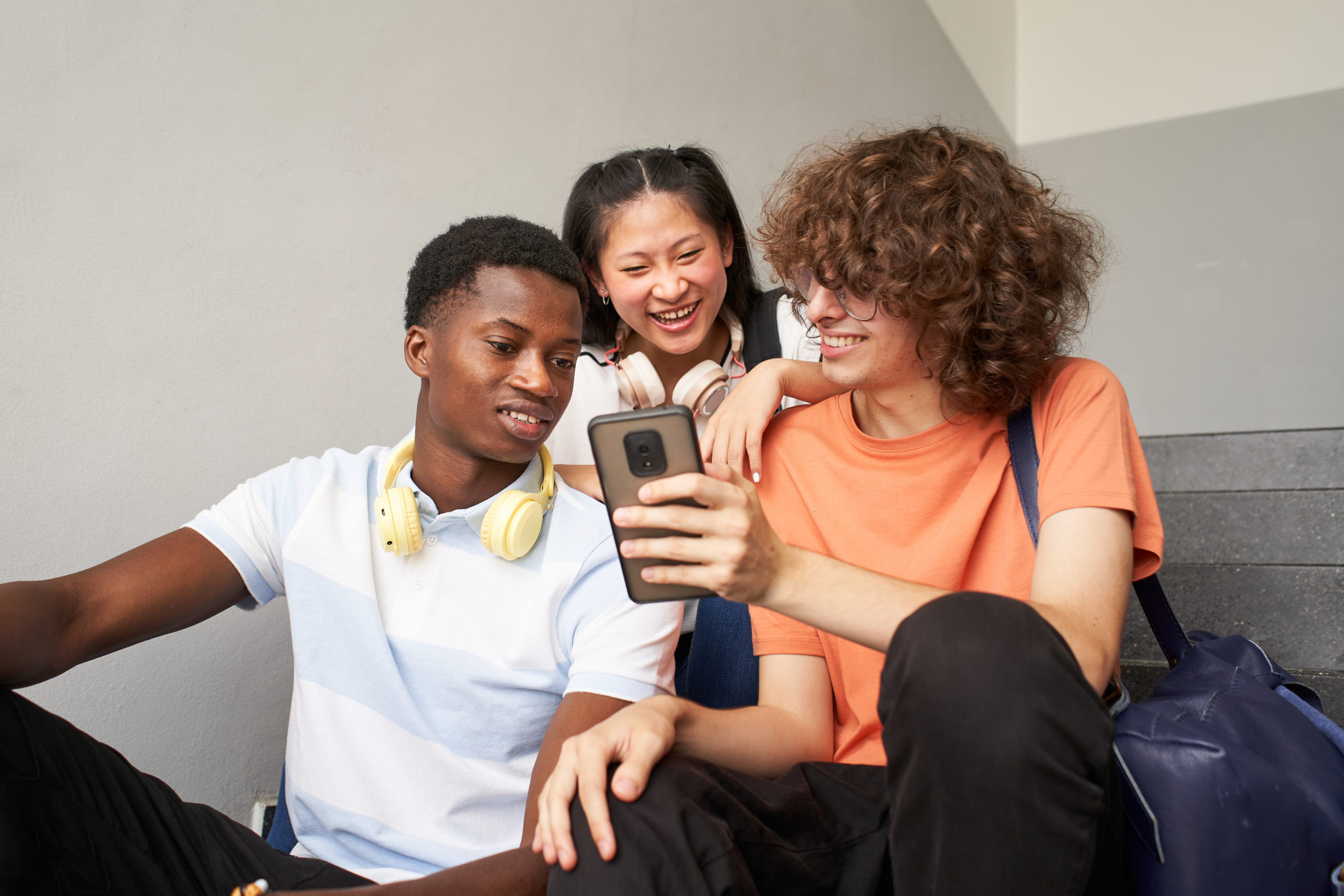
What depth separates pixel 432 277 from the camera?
1453 millimetres

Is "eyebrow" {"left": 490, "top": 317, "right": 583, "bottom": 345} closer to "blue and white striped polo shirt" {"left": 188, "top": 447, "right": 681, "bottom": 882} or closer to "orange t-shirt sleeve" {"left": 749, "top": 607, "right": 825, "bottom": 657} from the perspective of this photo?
"blue and white striped polo shirt" {"left": 188, "top": 447, "right": 681, "bottom": 882}

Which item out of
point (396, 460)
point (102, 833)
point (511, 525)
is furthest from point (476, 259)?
point (102, 833)

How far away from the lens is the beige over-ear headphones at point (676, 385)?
1.82 meters

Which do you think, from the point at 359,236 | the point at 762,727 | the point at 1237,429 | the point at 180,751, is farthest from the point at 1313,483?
the point at 180,751

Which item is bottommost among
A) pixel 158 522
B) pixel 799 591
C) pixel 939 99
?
pixel 799 591

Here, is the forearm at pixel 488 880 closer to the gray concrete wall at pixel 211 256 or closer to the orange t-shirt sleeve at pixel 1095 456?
the orange t-shirt sleeve at pixel 1095 456

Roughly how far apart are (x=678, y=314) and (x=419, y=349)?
23.7 inches

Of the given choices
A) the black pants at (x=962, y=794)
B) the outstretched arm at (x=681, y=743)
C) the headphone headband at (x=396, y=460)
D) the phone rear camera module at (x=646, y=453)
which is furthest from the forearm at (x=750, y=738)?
the headphone headband at (x=396, y=460)

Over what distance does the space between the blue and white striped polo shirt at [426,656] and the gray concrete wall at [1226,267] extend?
3.39m

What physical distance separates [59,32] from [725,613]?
145 cm

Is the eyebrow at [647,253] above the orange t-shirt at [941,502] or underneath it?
above

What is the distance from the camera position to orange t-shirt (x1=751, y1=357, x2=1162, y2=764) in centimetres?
116

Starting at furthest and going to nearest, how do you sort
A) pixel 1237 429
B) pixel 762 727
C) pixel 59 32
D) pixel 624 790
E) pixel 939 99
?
1. pixel 939 99
2. pixel 1237 429
3. pixel 59 32
4. pixel 762 727
5. pixel 624 790

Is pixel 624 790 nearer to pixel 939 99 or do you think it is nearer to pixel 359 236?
pixel 359 236
